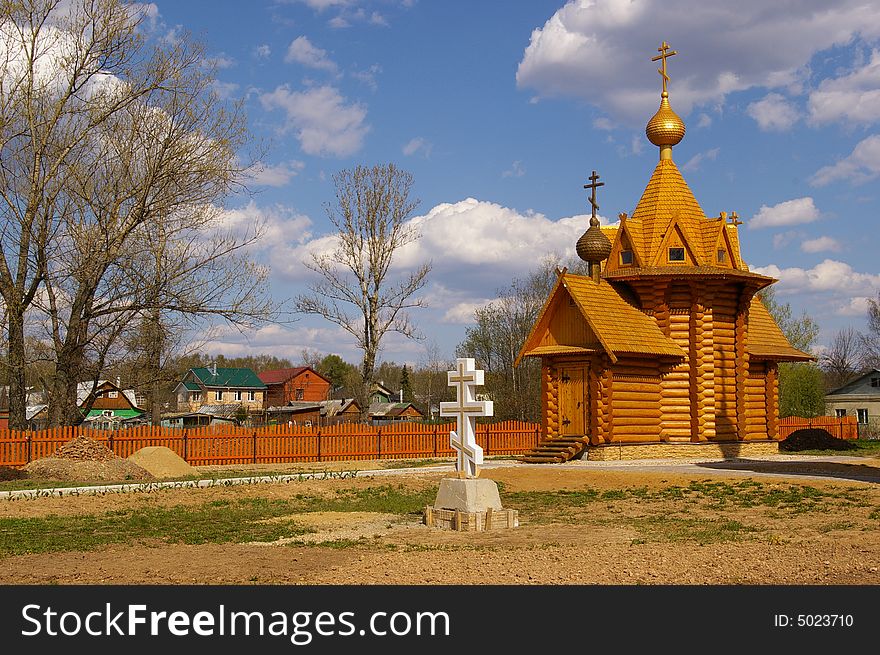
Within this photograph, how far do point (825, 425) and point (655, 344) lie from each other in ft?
66.0

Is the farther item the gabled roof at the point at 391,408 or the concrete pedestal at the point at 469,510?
the gabled roof at the point at 391,408

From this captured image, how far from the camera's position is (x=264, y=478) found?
21578mm

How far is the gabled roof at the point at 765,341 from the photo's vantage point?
3148 centimetres

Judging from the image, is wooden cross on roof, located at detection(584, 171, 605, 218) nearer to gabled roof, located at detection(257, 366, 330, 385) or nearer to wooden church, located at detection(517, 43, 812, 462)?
wooden church, located at detection(517, 43, 812, 462)

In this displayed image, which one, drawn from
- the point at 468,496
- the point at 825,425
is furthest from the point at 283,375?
the point at 468,496

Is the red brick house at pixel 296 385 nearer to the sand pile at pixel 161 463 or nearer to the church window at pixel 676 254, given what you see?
the church window at pixel 676 254

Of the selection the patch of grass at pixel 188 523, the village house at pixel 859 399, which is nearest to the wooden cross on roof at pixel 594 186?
the patch of grass at pixel 188 523

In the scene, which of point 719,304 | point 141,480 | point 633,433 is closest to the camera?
point 141,480

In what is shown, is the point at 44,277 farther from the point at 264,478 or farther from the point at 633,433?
the point at 633,433

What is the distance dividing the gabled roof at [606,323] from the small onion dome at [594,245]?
1.05 m

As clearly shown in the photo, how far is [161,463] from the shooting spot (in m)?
23.5

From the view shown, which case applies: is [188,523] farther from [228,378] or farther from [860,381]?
[228,378]

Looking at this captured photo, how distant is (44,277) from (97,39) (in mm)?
7186

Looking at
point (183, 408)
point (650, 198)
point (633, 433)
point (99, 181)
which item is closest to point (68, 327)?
point (99, 181)
